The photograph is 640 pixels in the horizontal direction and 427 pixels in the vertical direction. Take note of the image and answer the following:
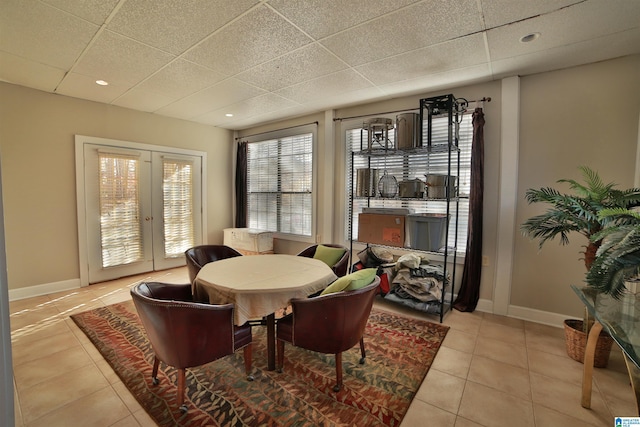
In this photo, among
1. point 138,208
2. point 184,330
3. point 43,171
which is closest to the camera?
point 184,330

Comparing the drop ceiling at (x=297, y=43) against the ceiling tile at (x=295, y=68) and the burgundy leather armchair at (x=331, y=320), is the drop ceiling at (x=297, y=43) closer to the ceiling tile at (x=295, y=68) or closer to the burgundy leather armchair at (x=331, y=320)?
the ceiling tile at (x=295, y=68)

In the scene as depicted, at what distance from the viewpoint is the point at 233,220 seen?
5.86m

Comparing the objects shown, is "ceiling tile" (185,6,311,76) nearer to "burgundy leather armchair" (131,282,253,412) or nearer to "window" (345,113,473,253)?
"window" (345,113,473,253)

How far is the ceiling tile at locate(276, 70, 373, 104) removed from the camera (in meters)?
3.07

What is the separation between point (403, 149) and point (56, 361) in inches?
147

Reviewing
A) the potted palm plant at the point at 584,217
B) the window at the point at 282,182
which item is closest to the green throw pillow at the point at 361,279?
the potted palm plant at the point at 584,217

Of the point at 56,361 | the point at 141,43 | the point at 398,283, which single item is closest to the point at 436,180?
the point at 398,283

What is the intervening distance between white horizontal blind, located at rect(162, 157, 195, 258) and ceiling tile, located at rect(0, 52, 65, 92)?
5.39ft

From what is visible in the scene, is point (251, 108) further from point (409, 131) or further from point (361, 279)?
point (361, 279)

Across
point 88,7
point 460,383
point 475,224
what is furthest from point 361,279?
point 88,7

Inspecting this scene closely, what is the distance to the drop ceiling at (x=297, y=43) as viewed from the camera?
1.95 metres

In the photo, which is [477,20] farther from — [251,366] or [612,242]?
[251,366]

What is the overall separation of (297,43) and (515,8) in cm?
159

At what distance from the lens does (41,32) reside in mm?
2234
